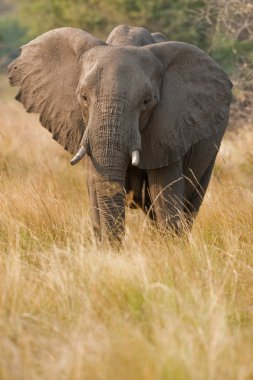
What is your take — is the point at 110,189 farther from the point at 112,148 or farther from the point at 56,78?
the point at 56,78

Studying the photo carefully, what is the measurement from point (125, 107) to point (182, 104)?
0.74 m

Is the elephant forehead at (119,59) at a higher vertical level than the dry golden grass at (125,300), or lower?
higher

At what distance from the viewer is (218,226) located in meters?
7.09

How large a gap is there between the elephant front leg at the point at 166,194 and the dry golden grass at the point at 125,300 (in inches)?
6.0

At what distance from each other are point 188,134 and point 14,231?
1323 mm

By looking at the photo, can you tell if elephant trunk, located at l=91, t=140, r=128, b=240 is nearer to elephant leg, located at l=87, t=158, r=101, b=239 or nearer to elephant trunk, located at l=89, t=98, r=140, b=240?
elephant trunk, located at l=89, t=98, r=140, b=240

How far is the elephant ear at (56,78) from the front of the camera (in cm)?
672

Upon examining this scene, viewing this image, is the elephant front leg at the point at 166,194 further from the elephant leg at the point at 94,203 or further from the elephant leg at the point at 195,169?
the elephant leg at the point at 94,203

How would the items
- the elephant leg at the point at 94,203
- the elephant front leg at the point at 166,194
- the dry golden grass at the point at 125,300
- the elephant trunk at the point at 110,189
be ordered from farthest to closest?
the elephant front leg at the point at 166,194 < the elephant leg at the point at 94,203 < the elephant trunk at the point at 110,189 < the dry golden grass at the point at 125,300

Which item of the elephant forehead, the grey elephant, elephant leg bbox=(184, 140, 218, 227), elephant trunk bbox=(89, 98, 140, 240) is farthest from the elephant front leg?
the elephant forehead

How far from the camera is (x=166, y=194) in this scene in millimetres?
6883

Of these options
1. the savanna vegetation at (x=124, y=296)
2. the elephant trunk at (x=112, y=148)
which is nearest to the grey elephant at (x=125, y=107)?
the elephant trunk at (x=112, y=148)

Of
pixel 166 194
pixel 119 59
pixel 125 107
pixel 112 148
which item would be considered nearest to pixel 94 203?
pixel 166 194

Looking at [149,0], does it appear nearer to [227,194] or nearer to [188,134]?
[227,194]
